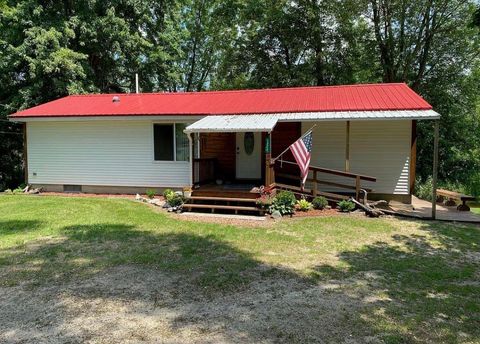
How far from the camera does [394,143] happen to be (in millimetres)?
11070

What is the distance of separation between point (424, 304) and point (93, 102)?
13522 mm

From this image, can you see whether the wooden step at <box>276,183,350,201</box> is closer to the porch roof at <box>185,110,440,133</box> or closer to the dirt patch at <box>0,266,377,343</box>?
the porch roof at <box>185,110,440,133</box>

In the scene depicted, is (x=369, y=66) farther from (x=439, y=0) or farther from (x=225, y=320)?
(x=225, y=320)

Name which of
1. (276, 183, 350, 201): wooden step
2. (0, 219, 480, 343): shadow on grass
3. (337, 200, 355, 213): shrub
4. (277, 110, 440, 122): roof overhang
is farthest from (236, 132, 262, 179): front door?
(0, 219, 480, 343): shadow on grass

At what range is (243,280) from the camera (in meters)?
4.94

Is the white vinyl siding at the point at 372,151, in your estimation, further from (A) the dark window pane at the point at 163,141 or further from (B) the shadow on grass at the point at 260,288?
(A) the dark window pane at the point at 163,141

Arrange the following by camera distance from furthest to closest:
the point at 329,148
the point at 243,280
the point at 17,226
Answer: the point at 329,148
the point at 17,226
the point at 243,280

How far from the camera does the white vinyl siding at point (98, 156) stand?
41.3 ft

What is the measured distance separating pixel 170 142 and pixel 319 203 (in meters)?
5.46

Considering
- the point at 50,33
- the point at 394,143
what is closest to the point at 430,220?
the point at 394,143

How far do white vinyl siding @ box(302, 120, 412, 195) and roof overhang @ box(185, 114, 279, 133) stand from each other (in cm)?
205

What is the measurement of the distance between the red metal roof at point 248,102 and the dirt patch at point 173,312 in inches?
295

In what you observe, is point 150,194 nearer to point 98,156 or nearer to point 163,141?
point 163,141

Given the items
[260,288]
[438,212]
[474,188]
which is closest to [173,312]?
[260,288]
